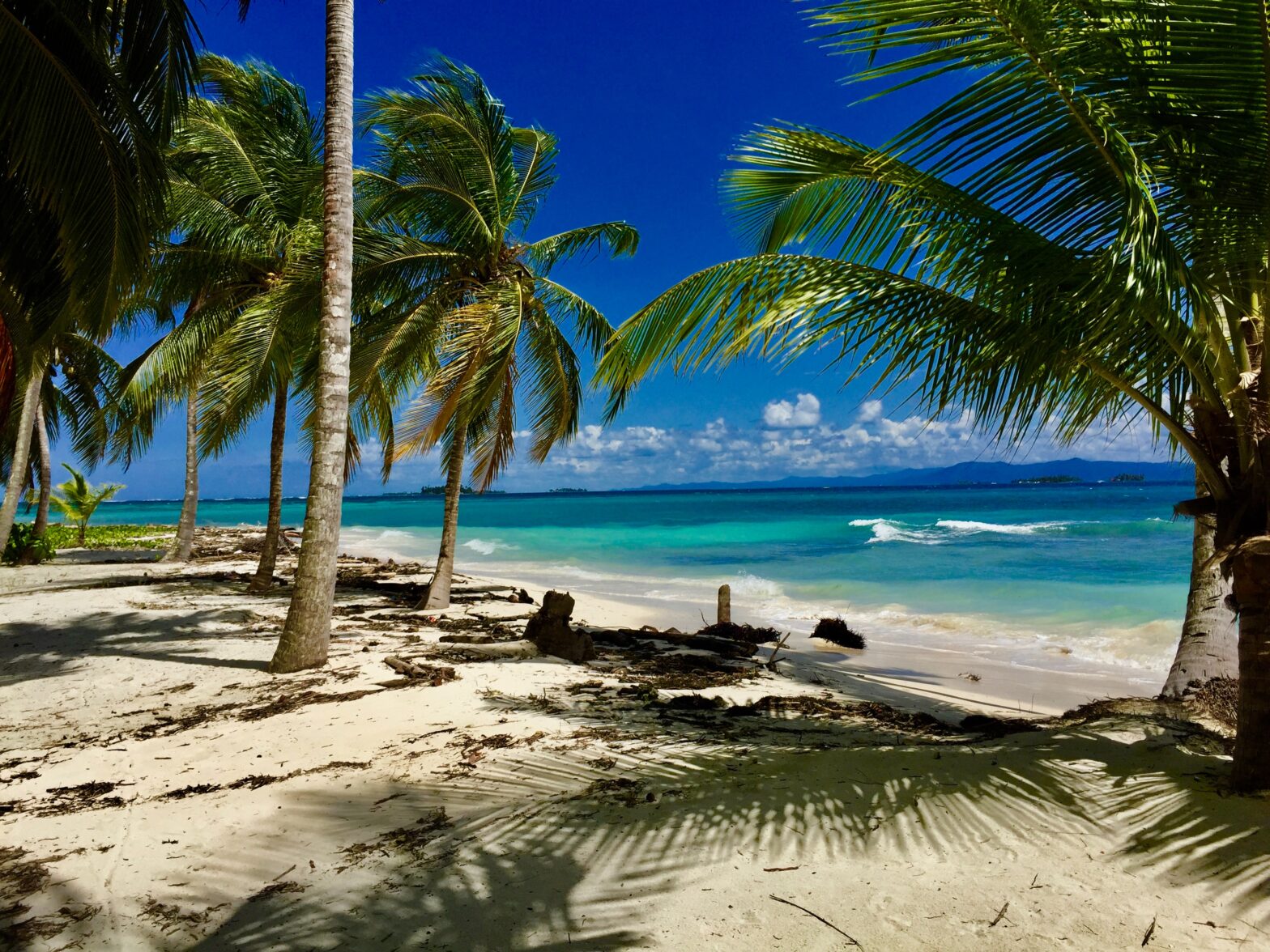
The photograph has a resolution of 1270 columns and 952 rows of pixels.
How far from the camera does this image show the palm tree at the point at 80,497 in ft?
60.2

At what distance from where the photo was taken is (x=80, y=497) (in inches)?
728

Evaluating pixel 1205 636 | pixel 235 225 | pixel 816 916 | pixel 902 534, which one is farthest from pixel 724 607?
pixel 902 534

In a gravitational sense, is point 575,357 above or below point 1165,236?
above

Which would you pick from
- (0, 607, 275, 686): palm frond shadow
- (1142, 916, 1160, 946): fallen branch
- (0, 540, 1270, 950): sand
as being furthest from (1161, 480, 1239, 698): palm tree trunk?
(0, 607, 275, 686): palm frond shadow

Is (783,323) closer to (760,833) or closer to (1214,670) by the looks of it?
(760,833)

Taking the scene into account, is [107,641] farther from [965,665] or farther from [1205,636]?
[965,665]

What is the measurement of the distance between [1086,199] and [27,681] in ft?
25.6

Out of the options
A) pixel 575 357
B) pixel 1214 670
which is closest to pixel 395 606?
pixel 575 357

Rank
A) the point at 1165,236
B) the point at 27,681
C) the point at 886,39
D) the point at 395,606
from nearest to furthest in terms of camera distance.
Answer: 1. the point at 1165,236
2. the point at 886,39
3. the point at 27,681
4. the point at 395,606

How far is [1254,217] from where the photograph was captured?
8.67ft

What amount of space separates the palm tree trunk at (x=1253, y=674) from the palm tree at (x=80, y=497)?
75.6ft

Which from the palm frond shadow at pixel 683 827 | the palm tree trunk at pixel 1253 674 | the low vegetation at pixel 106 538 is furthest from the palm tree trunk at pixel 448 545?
the low vegetation at pixel 106 538

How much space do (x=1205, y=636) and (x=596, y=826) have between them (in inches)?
183

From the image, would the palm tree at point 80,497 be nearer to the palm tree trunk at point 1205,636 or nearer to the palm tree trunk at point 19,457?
the palm tree trunk at point 19,457
